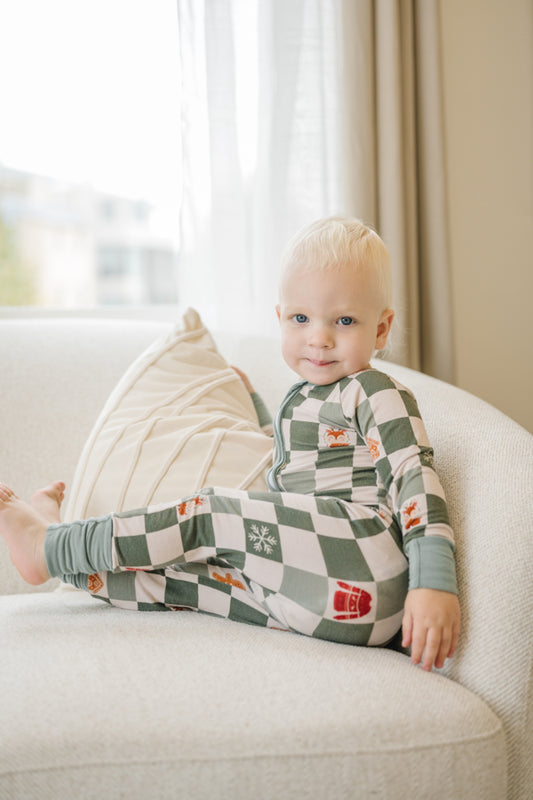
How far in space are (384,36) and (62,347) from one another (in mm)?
1139

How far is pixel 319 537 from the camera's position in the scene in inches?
38.6

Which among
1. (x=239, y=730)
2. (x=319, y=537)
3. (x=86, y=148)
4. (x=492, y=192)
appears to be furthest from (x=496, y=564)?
(x=86, y=148)

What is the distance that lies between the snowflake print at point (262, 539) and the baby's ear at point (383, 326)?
1.17 feet

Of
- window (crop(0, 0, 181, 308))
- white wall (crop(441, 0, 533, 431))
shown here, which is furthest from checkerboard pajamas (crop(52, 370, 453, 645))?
white wall (crop(441, 0, 533, 431))

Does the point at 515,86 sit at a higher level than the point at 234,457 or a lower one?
higher

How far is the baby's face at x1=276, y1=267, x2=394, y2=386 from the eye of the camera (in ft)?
3.49

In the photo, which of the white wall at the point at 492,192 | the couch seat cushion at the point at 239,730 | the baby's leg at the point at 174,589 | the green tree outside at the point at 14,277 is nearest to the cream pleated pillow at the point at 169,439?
the baby's leg at the point at 174,589

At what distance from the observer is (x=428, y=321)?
6.44 feet

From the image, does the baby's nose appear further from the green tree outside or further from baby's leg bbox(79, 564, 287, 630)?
the green tree outside

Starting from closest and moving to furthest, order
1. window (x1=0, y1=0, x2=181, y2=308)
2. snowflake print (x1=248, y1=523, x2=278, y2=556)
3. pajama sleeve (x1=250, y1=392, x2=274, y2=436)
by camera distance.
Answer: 1. snowflake print (x1=248, y1=523, x2=278, y2=556)
2. pajama sleeve (x1=250, y1=392, x2=274, y2=436)
3. window (x1=0, y1=0, x2=181, y2=308)

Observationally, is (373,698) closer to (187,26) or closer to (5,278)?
(187,26)

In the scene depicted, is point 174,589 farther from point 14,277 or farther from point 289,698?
point 14,277

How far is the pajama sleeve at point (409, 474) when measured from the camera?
0.90 m

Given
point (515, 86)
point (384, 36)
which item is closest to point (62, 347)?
point (384, 36)
